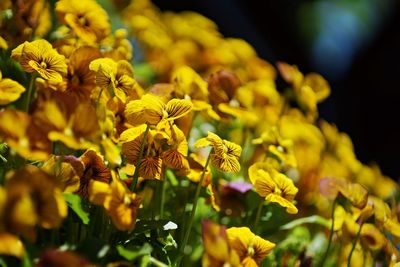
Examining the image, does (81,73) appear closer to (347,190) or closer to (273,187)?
(273,187)

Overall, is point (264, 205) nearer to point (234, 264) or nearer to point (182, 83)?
point (182, 83)

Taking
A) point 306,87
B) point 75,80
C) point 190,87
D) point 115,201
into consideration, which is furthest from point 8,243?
point 306,87

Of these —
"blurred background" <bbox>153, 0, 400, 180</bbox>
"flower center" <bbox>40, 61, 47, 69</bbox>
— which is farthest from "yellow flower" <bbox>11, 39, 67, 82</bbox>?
"blurred background" <bbox>153, 0, 400, 180</bbox>

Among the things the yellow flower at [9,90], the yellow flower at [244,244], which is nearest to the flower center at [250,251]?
the yellow flower at [244,244]

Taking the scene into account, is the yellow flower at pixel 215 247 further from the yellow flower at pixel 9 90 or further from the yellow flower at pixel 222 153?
the yellow flower at pixel 9 90

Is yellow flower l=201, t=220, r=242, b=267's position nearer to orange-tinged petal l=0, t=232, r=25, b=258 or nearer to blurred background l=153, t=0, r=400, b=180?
orange-tinged petal l=0, t=232, r=25, b=258

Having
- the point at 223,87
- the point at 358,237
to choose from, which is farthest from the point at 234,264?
the point at 223,87
